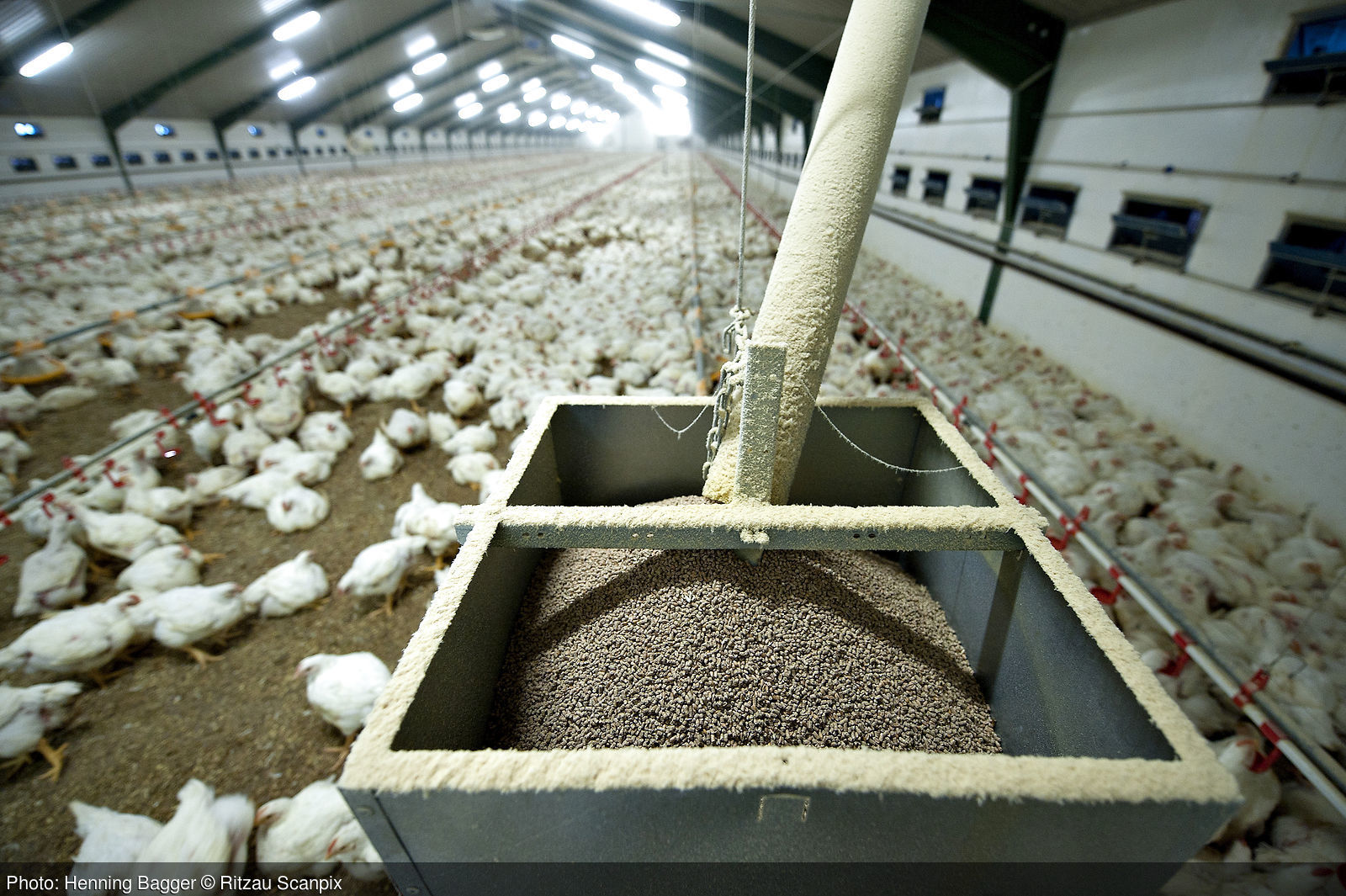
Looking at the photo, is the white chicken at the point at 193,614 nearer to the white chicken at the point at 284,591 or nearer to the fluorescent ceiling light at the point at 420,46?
the white chicken at the point at 284,591

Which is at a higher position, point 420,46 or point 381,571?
point 420,46

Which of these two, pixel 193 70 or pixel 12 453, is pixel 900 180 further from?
pixel 193 70

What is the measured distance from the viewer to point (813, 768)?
37.8 inches

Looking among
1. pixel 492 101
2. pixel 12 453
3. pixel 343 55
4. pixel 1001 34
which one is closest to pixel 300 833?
pixel 12 453

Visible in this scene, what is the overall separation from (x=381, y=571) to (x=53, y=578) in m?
1.76

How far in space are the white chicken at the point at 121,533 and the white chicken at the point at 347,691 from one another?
176 centimetres

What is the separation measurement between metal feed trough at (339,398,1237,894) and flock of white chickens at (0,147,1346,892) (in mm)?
1116

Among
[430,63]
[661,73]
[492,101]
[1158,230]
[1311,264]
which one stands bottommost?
[1311,264]

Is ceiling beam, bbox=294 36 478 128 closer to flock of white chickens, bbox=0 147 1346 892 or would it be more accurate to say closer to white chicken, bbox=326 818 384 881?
flock of white chickens, bbox=0 147 1346 892

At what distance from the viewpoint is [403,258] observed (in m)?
9.23

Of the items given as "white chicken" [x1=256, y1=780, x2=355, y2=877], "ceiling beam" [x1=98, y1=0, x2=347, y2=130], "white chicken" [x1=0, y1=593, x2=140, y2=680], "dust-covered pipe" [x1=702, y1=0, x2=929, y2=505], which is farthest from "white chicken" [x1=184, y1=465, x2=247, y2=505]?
"ceiling beam" [x1=98, y1=0, x2=347, y2=130]

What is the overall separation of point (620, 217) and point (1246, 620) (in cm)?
1329

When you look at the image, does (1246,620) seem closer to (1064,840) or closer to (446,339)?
(1064,840)

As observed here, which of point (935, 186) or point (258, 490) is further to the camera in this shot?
point (935, 186)
